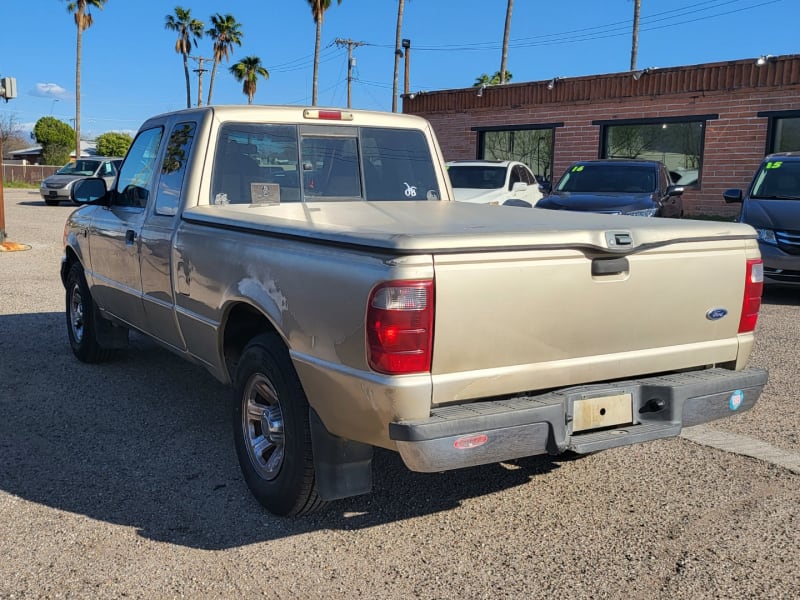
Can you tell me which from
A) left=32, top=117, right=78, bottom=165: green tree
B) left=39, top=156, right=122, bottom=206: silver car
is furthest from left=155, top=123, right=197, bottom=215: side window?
left=32, top=117, right=78, bottom=165: green tree

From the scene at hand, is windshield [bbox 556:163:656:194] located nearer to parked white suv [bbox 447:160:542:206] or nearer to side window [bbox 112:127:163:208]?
parked white suv [bbox 447:160:542:206]

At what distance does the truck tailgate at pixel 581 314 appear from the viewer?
3.12 m

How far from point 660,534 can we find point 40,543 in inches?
108

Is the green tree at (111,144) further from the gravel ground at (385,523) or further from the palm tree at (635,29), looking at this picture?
the gravel ground at (385,523)

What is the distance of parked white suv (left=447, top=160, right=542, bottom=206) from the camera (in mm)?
15828

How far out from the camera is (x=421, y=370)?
3.08m

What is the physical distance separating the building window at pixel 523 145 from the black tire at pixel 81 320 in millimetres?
16526

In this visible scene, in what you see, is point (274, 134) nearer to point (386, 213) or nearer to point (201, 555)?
point (386, 213)

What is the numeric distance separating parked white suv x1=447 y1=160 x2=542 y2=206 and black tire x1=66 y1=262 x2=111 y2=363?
9789mm

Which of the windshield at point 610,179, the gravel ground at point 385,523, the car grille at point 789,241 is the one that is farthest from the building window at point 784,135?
the gravel ground at point 385,523

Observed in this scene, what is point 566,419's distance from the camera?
3.36 metres

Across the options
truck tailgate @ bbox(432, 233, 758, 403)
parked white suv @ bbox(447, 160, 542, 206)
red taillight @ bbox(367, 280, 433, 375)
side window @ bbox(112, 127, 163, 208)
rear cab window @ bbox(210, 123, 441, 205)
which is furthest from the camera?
parked white suv @ bbox(447, 160, 542, 206)

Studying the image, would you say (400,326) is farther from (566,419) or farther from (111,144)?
(111,144)

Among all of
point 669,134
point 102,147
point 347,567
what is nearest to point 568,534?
point 347,567
